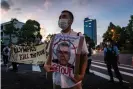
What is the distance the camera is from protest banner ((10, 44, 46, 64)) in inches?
647

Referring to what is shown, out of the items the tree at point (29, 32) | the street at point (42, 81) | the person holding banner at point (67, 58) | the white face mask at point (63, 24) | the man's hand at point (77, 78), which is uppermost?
the tree at point (29, 32)

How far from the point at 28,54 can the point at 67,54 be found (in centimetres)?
1362

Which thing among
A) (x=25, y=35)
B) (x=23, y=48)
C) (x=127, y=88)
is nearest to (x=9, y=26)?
(x=25, y=35)

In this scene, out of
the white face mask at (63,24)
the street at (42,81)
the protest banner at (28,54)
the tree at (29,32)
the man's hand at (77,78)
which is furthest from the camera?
the tree at (29,32)

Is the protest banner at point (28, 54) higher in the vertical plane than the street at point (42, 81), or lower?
higher

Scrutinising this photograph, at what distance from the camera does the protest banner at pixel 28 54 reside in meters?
16.4

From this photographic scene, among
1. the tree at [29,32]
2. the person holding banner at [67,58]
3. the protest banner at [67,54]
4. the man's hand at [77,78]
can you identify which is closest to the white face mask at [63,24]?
the person holding banner at [67,58]

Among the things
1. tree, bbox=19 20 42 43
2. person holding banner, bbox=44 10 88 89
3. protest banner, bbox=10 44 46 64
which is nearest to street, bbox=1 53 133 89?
protest banner, bbox=10 44 46 64

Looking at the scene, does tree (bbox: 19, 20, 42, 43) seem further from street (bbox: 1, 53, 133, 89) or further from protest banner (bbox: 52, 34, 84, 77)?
protest banner (bbox: 52, 34, 84, 77)

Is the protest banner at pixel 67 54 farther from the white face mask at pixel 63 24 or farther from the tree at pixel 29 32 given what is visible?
the tree at pixel 29 32

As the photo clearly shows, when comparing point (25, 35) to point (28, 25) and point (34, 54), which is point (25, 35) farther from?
point (34, 54)

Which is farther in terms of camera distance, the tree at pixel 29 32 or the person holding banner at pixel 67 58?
the tree at pixel 29 32

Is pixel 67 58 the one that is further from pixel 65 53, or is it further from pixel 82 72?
pixel 82 72

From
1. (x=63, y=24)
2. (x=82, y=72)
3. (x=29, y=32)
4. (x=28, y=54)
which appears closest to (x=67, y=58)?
(x=82, y=72)
